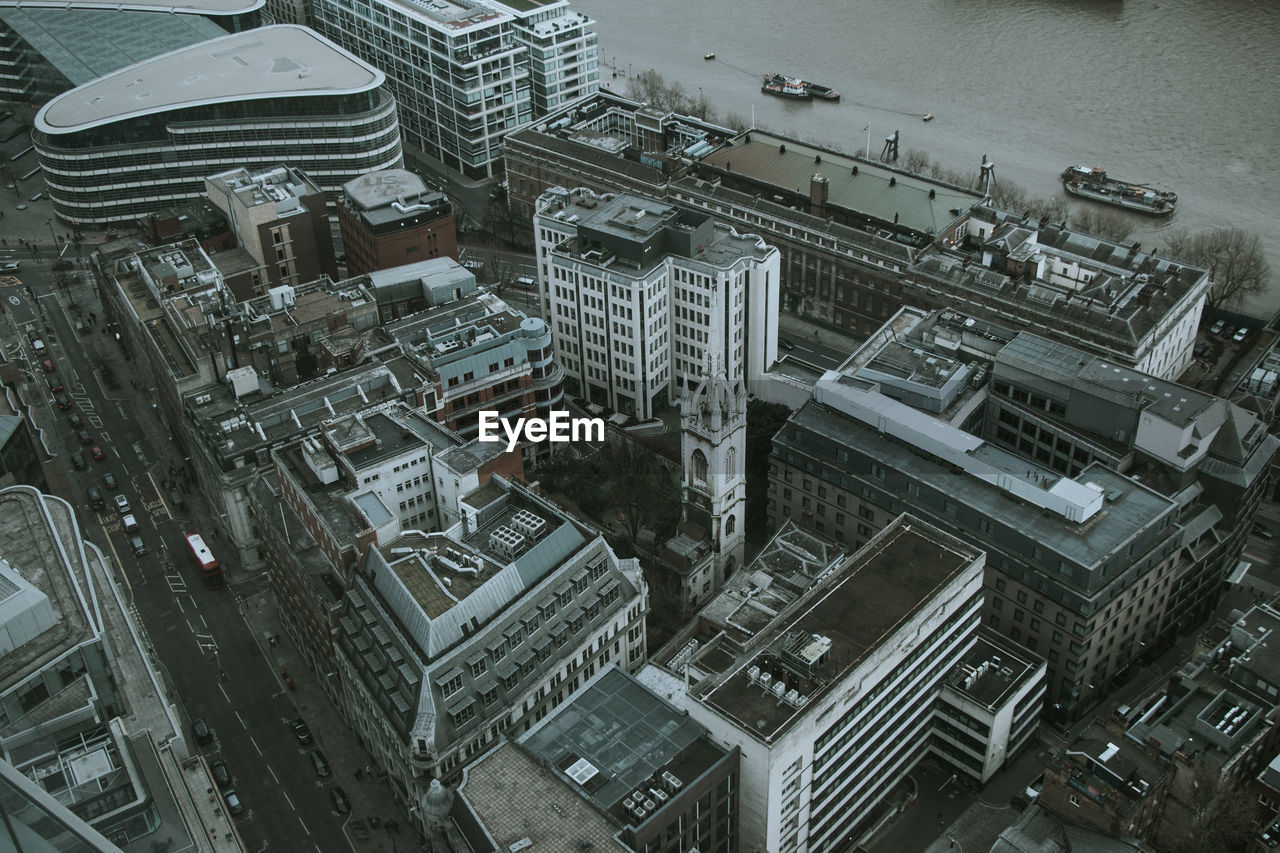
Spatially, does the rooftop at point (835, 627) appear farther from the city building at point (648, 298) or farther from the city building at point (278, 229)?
the city building at point (278, 229)

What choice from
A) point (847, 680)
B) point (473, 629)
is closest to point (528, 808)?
point (473, 629)

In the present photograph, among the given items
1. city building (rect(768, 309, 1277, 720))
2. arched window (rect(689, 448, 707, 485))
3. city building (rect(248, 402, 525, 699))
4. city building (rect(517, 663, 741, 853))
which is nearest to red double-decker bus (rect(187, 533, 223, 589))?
city building (rect(248, 402, 525, 699))

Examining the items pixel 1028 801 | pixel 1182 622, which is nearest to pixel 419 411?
pixel 1028 801

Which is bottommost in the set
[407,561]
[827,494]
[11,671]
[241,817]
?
[241,817]

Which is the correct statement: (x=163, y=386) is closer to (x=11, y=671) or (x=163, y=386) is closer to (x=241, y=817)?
(x=241, y=817)

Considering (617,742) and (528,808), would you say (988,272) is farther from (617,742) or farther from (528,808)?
(528,808)

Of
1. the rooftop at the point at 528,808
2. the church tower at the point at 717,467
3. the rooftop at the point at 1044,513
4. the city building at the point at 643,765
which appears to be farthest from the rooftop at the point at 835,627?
the church tower at the point at 717,467
